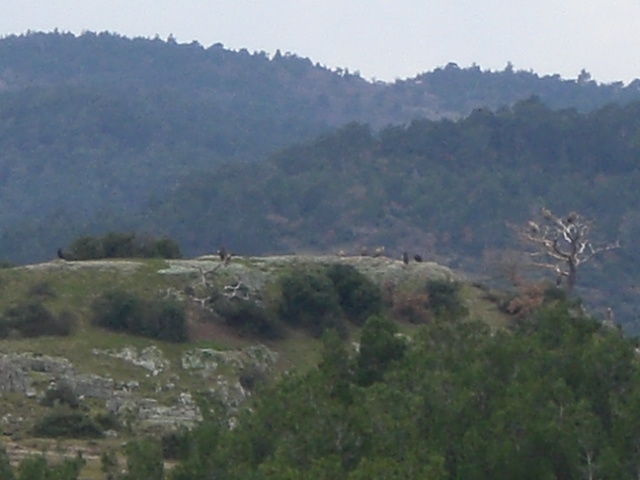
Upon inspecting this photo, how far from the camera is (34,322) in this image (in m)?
42.8

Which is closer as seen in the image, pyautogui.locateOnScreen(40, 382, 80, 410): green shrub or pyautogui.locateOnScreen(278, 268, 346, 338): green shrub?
pyautogui.locateOnScreen(40, 382, 80, 410): green shrub

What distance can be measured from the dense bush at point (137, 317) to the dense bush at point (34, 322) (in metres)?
1.08

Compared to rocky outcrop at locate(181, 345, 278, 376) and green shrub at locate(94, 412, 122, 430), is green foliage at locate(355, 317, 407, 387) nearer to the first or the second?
green shrub at locate(94, 412, 122, 430)

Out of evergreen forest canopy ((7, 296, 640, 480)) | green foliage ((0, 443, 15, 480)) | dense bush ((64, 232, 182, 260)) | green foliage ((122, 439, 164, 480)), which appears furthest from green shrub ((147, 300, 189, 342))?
green foliage ((122, 439, 164, 480))

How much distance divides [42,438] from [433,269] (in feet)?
59.4

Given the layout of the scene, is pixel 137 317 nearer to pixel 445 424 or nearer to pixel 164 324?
pixel 164 324

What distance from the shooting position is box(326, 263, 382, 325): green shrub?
4809 centimetres

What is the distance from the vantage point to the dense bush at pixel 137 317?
44.0 metres

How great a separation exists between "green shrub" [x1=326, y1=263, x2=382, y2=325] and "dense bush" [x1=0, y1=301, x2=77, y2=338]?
9.21 meters

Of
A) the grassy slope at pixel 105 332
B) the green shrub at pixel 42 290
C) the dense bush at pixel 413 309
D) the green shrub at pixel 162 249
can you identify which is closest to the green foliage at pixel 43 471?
the grassy slope at pixel 105 332

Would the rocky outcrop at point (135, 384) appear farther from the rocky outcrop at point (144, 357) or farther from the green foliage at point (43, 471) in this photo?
the green foliage at point (43, 471)

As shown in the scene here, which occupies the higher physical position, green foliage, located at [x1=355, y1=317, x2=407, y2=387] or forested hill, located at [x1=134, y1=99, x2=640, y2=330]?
green foliage, located at [x1=355, y1=317, x2=407, y2=387]

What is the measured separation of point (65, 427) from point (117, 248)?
1471cm

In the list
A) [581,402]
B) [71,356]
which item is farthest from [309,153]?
[581,402]
